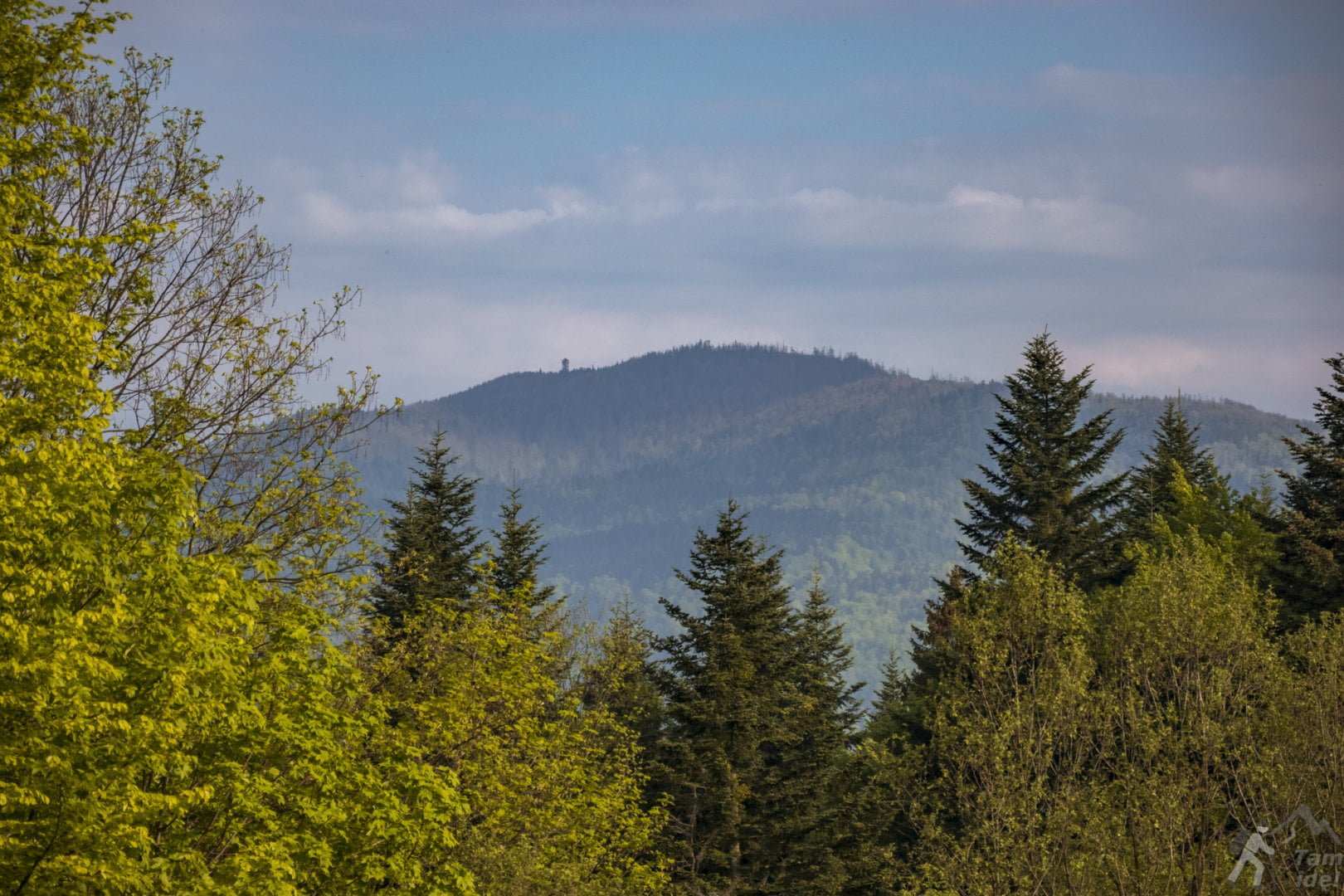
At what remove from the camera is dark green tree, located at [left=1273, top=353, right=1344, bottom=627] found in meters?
44.8

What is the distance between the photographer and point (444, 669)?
3403cm

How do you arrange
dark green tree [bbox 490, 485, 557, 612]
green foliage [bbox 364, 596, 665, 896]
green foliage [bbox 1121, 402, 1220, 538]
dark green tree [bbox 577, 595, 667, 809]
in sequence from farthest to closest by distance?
green foliage [bbox 1121, 402, 1220, 538]
dark green tree [bbox 490, 485, 557, 612]
dark green tree [bbox 577, 595, 667, 809]
green foliage [bbox 364, 596, 665, 896]

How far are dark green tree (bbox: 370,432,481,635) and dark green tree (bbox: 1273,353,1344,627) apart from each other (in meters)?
32.2

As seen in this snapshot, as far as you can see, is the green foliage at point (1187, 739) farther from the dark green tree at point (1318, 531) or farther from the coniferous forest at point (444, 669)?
the dark green tree at point (1318, 531)

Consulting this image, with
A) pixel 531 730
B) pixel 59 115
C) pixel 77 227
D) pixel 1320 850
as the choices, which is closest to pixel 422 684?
pixel 531 730

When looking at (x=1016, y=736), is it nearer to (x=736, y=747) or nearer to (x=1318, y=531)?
(x=736, y=747)

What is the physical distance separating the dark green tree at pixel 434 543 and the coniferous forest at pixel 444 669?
32cm

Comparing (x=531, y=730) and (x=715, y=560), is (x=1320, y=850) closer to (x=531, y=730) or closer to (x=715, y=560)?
(x=531, y=730)

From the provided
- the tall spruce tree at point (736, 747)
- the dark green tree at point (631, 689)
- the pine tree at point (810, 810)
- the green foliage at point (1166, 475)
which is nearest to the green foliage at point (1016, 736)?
the pine tree at point (810, 810)

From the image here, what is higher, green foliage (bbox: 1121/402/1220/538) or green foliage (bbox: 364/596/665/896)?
green foliage (bbox: 1121/402/1220/538)

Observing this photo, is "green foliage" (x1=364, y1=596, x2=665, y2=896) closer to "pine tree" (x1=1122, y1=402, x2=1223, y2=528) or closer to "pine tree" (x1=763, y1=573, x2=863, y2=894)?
"pine tree" (x1=763, y1=573, x2=863, y2=894)

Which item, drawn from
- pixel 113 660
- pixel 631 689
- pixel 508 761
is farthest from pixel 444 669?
pixel 631 689

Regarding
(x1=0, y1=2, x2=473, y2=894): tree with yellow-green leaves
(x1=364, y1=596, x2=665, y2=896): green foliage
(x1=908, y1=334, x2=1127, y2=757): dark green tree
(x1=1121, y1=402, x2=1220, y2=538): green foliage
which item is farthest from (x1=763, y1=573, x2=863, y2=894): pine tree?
(x1=0, y1=2, x2=473, y2=894): tree with yellow-green leaves

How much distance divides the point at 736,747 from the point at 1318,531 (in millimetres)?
23973
